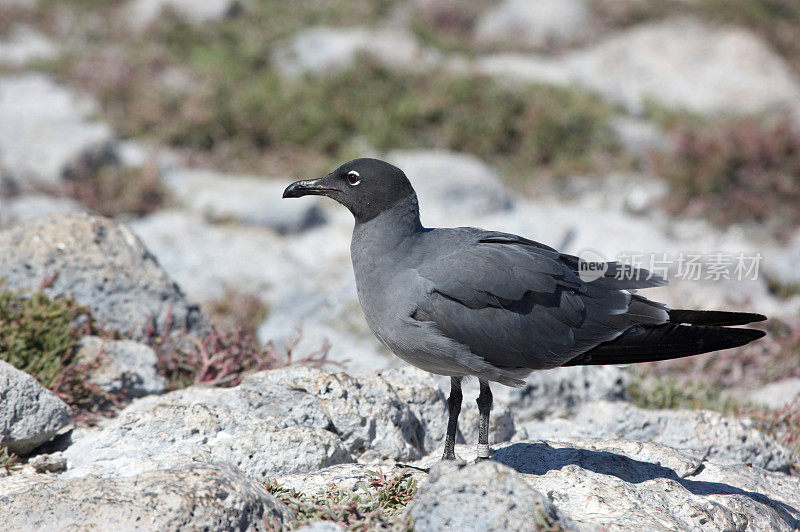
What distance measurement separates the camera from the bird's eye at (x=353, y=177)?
17.2 ft

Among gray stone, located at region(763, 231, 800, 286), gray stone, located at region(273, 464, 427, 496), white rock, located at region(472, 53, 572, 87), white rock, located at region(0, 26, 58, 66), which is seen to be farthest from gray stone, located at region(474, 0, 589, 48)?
gray stone, located at region(273, 464, 427, 496)

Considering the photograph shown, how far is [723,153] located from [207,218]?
8.07 m

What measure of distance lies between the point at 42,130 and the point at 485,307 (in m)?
9.94

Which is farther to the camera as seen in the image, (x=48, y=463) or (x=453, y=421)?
(x=48, y=463)

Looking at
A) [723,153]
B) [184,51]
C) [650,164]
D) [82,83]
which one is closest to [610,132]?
[650,164]

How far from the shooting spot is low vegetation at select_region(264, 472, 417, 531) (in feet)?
13.6

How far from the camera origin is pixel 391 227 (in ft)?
16.8

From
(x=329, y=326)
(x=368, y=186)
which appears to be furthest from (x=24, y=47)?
(x=368, y=186)

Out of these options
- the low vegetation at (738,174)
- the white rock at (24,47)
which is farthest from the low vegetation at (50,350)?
the white rock at (24,47)

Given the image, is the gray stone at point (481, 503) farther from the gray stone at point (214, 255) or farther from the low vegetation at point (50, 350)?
the gray stone at point (214, 255)

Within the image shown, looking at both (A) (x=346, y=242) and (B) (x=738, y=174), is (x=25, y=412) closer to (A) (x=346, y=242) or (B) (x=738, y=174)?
(A) (x=346, y=242)

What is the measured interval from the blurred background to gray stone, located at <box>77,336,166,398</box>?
1.42m

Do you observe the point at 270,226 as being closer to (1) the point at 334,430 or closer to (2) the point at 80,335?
(2) the point at 80,335

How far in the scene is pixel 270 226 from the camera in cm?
1132
